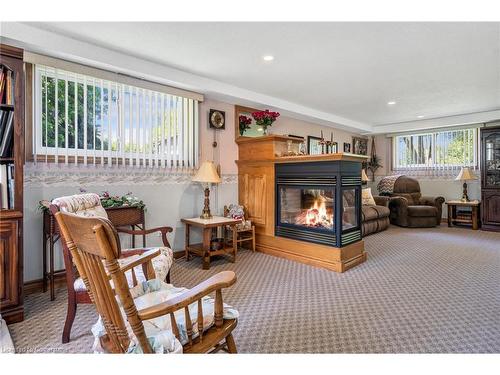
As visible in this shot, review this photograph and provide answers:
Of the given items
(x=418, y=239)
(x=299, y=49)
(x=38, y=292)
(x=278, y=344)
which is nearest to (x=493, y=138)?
(x=418, y=239)

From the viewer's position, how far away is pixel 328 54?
3135 mm

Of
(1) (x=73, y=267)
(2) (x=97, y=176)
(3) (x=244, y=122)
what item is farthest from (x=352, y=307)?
(3) (x=244, y=122)

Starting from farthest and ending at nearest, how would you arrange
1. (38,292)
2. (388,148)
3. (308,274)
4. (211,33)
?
1. (388,148)
2. (308,274)
3. (38,292)
4. (211,33)

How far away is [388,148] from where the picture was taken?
7785 millimetres

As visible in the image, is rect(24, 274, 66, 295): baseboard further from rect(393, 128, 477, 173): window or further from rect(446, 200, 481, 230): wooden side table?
rect(393, 128, 477, 173): window

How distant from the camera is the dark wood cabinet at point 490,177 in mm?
5694

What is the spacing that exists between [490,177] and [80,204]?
22.5 ft

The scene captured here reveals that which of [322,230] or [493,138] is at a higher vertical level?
[493,138]

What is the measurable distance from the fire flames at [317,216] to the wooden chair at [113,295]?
2458 millimetres

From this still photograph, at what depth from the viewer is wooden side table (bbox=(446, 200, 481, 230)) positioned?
19.4 ft

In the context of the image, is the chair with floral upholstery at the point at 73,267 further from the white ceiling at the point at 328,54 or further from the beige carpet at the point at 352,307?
the white ceiling at the point at 328,54

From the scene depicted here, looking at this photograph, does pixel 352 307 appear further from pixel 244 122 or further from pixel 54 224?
pixel 244 122

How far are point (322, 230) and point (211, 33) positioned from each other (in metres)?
2.42
